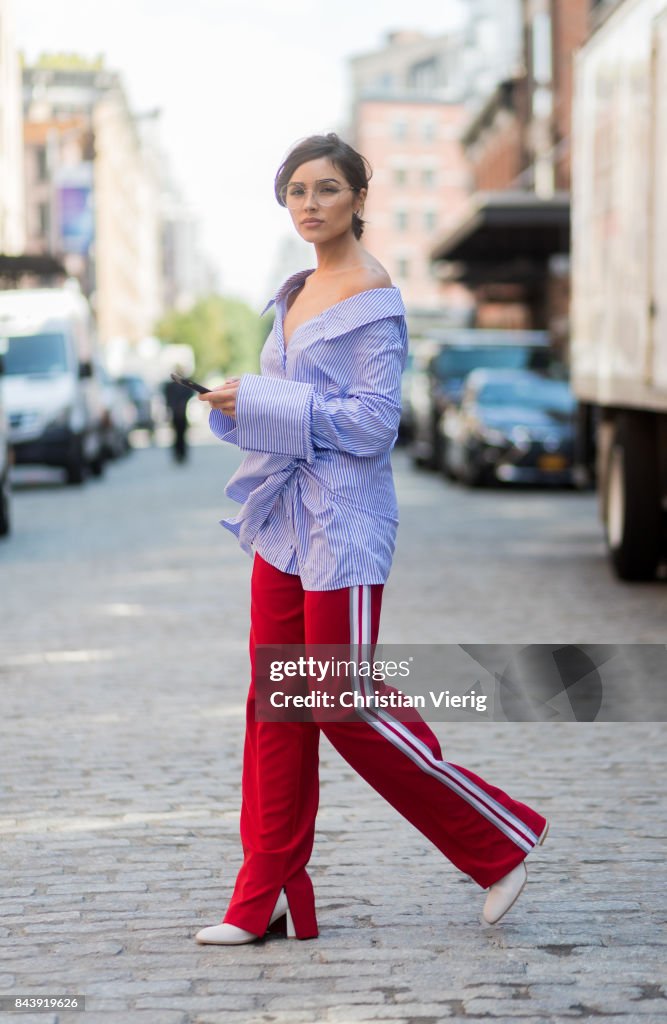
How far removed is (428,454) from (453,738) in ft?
70.2

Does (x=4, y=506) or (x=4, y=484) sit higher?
(x=4, y=484)

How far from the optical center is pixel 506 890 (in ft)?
13.7

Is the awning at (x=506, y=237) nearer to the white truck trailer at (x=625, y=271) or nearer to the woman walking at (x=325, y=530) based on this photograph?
the white truck trailer at (x=625, y=271)

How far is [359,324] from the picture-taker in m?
3.97

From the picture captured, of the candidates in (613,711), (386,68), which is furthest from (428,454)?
(386,68)

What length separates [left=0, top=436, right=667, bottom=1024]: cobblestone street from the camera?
3.86m

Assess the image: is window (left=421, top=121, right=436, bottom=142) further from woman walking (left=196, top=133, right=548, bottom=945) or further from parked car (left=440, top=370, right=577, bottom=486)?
woman walking (left=196, top=133, right=548, bottom=945)

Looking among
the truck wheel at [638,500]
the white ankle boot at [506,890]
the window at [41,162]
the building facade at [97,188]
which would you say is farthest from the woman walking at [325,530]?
the window at [41,162]

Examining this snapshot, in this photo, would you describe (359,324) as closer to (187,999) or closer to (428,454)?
(187,999)

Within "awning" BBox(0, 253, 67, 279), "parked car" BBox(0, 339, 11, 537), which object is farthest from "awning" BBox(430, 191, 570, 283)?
"parked car" BBox(0, 339, 11, 537)

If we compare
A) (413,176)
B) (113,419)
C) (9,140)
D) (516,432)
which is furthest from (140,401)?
(413,176)

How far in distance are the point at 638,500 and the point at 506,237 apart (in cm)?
2865

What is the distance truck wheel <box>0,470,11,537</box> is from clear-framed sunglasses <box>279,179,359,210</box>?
42.0 ft

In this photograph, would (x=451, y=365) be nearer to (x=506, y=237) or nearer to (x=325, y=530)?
(x=506, y=237)
